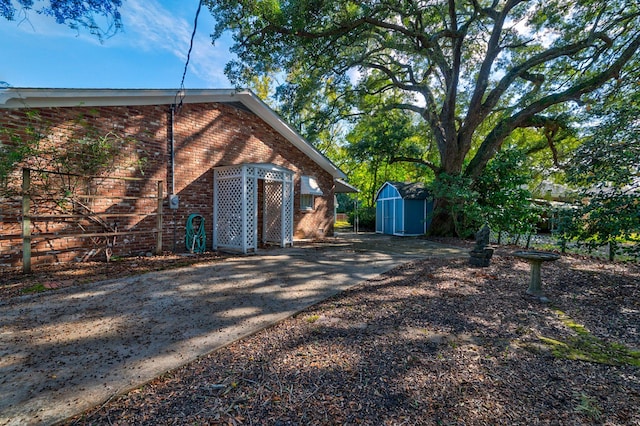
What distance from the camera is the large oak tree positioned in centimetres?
812

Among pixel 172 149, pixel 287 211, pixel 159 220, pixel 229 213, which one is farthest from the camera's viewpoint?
pixel 287 211

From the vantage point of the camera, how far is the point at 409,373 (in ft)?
7.86

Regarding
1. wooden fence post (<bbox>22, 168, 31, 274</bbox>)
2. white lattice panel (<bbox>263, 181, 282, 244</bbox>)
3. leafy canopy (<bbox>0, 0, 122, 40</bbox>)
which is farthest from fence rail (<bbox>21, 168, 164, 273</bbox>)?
white lattice panel (<bbox>263, 181, 282, 244</bbox>)

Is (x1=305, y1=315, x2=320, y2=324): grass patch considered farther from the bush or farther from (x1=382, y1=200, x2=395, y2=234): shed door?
the bush

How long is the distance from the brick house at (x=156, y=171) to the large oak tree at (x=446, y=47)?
70.2 inches

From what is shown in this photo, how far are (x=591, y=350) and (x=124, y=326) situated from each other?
192 inches

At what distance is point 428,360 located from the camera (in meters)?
2.61

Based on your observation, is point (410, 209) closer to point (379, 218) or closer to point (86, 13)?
point (379, 218)

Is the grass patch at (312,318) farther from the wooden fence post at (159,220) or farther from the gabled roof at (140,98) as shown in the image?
the gabled roof at (140,98)

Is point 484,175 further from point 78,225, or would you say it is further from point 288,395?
point 78,225

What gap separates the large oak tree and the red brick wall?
181 cm

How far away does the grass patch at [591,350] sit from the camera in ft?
8.82

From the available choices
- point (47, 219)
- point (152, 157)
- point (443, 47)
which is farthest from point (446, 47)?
point (47, 219)

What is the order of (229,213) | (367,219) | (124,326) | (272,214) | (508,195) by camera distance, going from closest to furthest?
(124,326)
(229,213)
(508,195)
(272,214)
(367,219)
